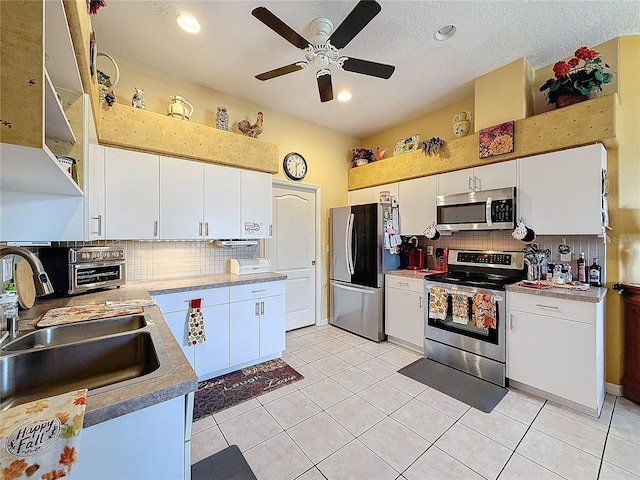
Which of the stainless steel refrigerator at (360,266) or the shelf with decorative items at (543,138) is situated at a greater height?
the shelf with decorative items at (543,138)

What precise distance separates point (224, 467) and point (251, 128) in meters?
3.13

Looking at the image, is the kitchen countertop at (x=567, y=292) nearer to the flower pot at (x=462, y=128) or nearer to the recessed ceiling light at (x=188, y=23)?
the flower pot at (x=462, y=128)

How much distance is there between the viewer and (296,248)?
396 centimetres

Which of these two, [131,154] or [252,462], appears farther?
[131,154]

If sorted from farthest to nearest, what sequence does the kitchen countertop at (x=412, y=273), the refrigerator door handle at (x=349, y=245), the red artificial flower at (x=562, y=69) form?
1. the refrigerator door handle at (x=349, y=245)
2. the kitchen countertop at (x=412, y=273)
3. the red artificial flower at (x=562, y=69)

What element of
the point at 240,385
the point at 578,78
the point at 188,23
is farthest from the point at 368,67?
the point at 240,385

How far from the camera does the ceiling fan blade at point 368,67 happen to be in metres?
2.08

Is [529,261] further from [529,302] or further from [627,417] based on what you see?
[627,417]

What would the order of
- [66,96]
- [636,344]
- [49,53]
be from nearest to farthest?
[49,53] → [66,96] → [636,344]

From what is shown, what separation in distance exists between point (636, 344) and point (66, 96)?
421cm

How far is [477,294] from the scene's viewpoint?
8.52ft

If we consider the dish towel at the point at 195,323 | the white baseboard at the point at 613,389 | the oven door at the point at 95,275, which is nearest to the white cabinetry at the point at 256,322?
the dish towel at the point at 195,323

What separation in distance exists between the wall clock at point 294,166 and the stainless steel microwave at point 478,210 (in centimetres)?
184

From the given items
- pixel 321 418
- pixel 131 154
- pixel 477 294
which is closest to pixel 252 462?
pixel 321 418
